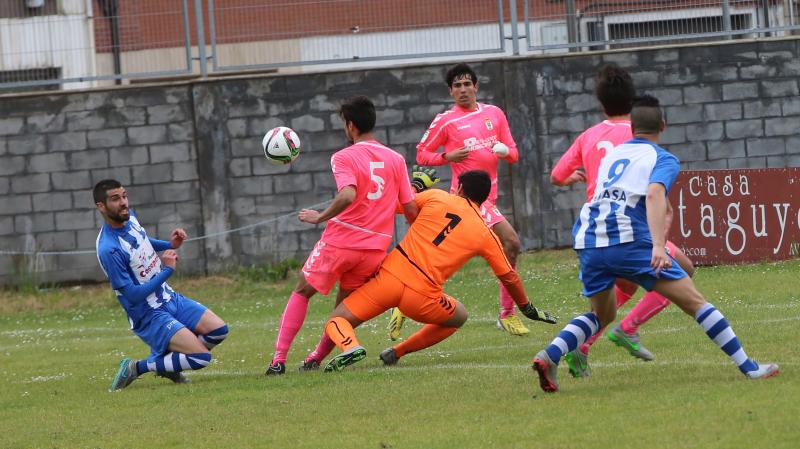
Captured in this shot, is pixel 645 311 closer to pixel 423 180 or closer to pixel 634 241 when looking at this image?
pixel 634 241

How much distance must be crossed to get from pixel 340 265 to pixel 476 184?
1160 millimetres

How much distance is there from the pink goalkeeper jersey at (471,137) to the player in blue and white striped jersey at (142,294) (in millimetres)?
3055

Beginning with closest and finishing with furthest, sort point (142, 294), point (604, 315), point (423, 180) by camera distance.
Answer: point (604, 315)
point (142, 294)
point (423, 180)

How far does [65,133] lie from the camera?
59.1ft

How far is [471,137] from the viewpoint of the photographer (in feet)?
40.2

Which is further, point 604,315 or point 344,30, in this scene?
point 344,30

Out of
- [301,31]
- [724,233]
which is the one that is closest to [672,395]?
[724,233]

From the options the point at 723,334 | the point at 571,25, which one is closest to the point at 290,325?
the point at 723,334

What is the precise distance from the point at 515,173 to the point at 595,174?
30.1ft

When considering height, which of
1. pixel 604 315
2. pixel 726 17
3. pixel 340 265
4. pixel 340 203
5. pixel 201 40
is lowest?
pixel 604 315

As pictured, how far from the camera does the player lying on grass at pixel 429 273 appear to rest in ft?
31.2

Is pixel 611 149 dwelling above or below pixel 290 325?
above

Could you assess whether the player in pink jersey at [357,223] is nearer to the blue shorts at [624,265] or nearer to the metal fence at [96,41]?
the blue shorts at [624,265]

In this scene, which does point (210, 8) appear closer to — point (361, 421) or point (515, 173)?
point (515, 173)
